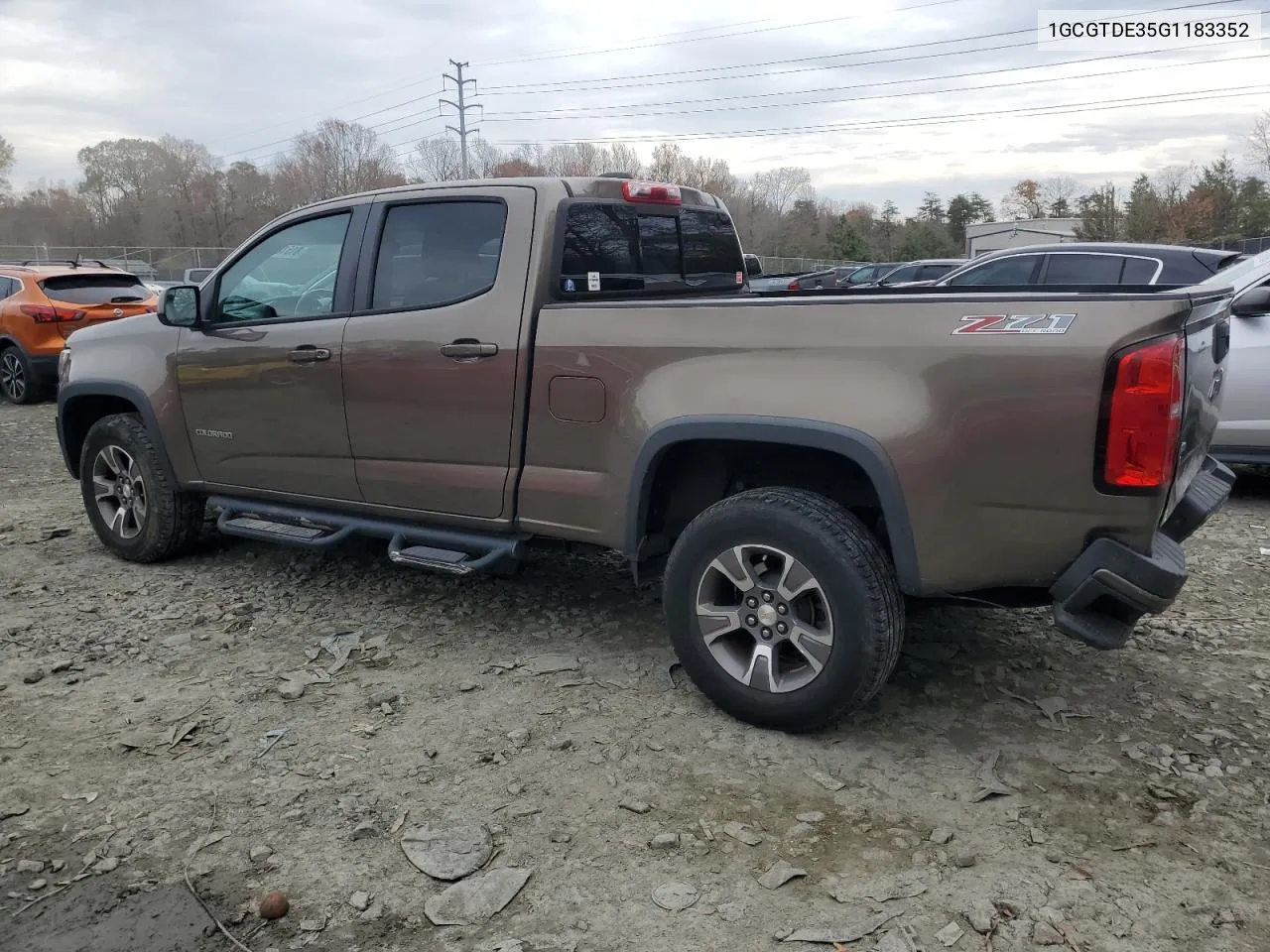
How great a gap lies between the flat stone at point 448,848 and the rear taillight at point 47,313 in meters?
11.2

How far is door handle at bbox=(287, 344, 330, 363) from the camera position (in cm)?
430

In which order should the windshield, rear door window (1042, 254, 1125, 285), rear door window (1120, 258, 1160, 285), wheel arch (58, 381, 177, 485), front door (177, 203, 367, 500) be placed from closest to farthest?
front door (177, 203, 367, 500), wheel arch (58, 381, 177, 485), the windshield, rear door window (1120, 258, 1160, 285), rear door window (1042, 254, 1125, 285)

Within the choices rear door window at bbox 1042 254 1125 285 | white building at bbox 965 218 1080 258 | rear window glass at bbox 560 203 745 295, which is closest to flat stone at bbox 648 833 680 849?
rear window glass at bbox 560 203 745 295

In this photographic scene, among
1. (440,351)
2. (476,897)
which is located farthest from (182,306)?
(476,897)

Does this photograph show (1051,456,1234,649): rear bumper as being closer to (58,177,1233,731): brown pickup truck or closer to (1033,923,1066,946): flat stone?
(58,177,1233,731): brown pickup truck

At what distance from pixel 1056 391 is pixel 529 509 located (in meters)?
2.00

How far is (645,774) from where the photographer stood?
312 cm

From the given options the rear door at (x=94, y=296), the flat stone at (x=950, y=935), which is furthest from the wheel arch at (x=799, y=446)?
the rear door at (x=94, y=296)

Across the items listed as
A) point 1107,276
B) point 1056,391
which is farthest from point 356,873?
point 1107,276

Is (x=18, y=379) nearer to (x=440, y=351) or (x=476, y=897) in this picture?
(x=440, y=351)

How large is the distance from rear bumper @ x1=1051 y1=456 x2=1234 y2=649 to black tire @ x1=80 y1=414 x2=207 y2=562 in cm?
438

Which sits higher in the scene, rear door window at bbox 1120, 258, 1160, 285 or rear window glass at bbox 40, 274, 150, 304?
rear window glass at bbox 40, 274, 150, 304

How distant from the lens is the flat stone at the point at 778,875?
257 cm

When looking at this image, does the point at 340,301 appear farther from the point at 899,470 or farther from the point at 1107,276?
the point at 1107,276
